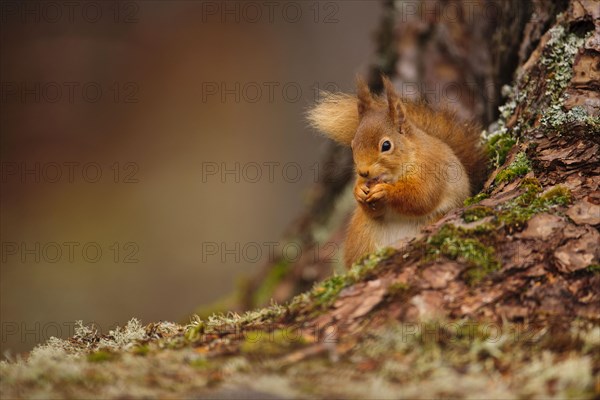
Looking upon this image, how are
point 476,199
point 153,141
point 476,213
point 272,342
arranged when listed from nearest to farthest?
point 272,342, point 476,213, point 476,199, point 153,141

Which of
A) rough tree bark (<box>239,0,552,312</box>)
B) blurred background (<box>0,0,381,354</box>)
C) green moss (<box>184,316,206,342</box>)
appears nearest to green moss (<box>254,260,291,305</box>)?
rough tree bark (<box>239,0,552,312</box>)

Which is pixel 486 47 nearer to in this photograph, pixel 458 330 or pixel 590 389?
pixel 458 330

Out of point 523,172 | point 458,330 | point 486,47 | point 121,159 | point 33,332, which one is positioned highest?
point 486,47

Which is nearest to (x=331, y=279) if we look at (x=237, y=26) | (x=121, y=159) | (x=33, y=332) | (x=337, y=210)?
(x=337, y=210)

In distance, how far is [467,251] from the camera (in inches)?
87.4

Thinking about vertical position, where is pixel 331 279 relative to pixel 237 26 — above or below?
below

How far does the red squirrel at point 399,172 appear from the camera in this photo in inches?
120

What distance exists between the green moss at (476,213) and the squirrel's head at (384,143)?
0.74 metres

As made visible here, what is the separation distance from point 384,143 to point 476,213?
32.5 inches

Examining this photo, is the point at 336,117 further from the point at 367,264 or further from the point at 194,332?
the point at 194,332

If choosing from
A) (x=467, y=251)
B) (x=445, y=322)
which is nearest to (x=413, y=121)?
(x=467, y=251)

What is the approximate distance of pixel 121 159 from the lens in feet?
29.1

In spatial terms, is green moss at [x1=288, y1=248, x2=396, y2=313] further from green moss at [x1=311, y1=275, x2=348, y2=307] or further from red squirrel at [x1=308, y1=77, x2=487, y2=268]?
red squirrel at [x1=308, y1=77, x2=487, y2=268]

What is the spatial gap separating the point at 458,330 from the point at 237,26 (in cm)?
815
